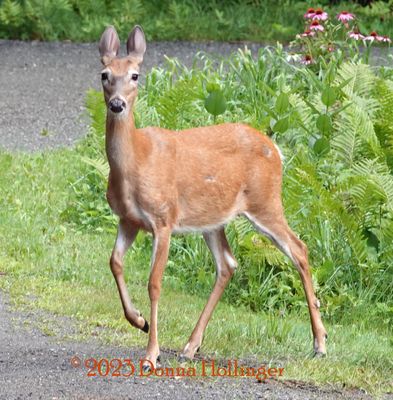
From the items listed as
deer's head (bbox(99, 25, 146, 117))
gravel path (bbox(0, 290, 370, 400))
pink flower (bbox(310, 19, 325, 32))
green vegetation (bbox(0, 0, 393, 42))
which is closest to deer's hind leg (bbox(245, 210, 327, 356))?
gravel path (bbox(0, 290, 370, 400))

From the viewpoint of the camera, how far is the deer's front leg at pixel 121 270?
23.4 ft

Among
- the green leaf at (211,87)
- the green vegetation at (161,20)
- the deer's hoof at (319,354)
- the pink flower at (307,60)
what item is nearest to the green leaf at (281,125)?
the green leaf at (211,87)

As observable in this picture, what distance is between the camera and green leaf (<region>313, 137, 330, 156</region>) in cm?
990

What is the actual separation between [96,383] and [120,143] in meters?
1.32

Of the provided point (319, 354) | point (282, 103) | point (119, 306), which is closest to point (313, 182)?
point (282, 103)

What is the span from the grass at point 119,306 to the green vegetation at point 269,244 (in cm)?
1

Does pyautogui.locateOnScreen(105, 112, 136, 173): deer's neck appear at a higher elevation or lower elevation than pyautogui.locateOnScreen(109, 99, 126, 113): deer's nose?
lower

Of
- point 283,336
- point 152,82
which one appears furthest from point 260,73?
point 283,336

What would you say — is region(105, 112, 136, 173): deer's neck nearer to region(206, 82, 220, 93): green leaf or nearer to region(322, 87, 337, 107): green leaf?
region(322, 87, 337, 107): green leaf

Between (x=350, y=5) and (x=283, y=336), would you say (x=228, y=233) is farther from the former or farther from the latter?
(x=350, y=5)

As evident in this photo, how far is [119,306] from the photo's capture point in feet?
27.9

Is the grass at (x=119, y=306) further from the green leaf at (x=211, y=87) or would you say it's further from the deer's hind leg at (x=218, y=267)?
the green leaf at (x=211, y=87)

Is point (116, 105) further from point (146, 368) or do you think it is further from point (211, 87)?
point (211, 87)

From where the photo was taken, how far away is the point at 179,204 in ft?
24.1
